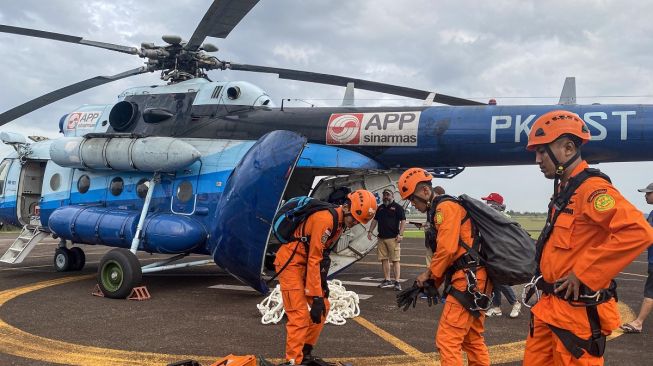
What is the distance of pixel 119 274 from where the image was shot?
8.63 metres

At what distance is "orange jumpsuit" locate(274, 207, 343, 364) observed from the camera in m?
4.59

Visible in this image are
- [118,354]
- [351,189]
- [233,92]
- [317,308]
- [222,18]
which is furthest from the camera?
[233,92]

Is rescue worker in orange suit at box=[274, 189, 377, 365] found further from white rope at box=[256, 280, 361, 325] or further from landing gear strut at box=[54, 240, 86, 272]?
landing gear strut at box=[54, 240, 86, 272]

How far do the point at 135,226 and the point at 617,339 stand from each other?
25.3 feet

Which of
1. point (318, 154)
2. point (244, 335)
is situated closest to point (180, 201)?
point (318, 154)

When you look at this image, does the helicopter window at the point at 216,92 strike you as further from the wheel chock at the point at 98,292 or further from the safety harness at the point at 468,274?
the safety harness at the point at 468,274

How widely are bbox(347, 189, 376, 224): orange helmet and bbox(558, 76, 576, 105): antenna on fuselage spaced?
198 inches

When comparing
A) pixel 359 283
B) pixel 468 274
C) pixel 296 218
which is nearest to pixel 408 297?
pixel 468 274

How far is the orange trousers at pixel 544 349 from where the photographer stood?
2.90m

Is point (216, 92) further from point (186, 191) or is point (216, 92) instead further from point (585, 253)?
point (585, 253)

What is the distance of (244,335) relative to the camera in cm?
619

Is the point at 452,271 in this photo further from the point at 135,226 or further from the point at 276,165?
the point at 135,226

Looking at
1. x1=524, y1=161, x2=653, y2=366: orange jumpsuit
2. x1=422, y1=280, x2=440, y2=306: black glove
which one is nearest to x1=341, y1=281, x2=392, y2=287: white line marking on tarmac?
x1=422, y1=280, x2=440, y2=306: black glove

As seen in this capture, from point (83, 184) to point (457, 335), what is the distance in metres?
9.37
